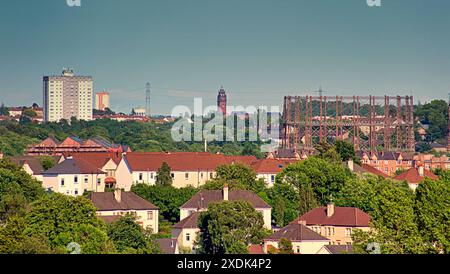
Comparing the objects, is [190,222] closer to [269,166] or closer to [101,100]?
[269,166]

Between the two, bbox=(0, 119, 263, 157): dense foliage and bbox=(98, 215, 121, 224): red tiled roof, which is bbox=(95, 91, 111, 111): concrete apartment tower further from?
bbox=(98, 215, 121, 224): red tiled roof

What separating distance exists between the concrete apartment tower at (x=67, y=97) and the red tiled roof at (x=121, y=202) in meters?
113

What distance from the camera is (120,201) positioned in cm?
4650

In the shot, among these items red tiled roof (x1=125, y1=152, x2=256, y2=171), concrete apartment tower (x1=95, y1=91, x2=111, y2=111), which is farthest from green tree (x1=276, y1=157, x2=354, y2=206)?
concrete apartment tower (x1=95, y1=91, x2=111, y2=111)

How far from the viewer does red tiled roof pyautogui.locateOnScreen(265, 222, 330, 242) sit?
1489 inches

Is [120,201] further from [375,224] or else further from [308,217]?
[375,224]

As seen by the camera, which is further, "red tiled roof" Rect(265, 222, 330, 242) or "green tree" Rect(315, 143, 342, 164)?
"green tree" Rect(315, 143, 342, 164)

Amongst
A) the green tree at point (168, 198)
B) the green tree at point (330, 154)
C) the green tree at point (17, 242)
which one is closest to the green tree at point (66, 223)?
the green tree at point (17, 242)

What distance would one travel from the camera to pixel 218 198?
4647 cm

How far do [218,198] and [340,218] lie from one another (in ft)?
20.5

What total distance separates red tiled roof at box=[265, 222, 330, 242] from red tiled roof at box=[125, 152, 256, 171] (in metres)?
23.4

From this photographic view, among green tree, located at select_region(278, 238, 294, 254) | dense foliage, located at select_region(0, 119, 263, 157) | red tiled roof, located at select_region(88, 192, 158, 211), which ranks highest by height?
dense foliage, located at select_region(0, 119, 263, 157)

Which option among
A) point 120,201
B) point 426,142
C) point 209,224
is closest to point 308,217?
point 209,224

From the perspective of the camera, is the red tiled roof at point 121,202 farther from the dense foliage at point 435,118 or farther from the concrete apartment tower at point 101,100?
the concrete apartment tower at point 101,100
